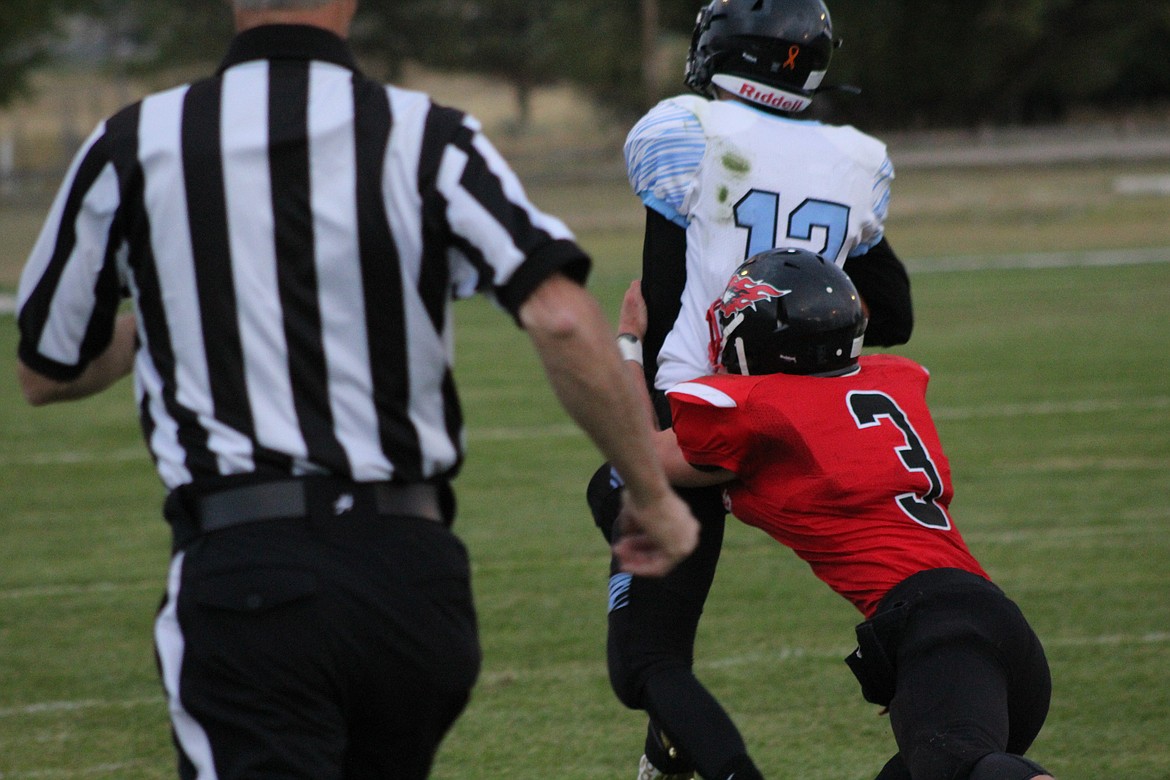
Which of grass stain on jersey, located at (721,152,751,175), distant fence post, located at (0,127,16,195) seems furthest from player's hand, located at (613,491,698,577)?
distant fence post, located at (0,127,16,195)

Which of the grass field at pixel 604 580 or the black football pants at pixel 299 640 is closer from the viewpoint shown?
the black football pants at pixel 299 640

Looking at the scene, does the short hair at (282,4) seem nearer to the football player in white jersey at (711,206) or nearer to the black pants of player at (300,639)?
the black pants of player at (300,639)

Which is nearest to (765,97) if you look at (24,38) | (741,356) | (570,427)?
(741,356)

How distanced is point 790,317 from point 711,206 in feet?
1.42

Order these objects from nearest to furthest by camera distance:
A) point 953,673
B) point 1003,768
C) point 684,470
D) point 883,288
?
point 1003,768 < point 953,673 < point 684,470 < point 883,288

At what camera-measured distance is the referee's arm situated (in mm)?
2299

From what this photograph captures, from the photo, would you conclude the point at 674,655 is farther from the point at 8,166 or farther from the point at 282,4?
the point at 8,166

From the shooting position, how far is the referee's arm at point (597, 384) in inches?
90.5

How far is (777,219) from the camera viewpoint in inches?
146

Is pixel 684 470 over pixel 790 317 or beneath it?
beneath

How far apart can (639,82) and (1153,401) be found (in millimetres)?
40151

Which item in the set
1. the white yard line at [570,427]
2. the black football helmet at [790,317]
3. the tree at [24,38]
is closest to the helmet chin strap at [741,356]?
the black football helmet at [790,317]

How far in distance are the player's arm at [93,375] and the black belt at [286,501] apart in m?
0.37

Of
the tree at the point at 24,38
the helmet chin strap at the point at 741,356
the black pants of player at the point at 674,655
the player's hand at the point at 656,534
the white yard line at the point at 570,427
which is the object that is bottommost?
the tree at the point at 24,38
